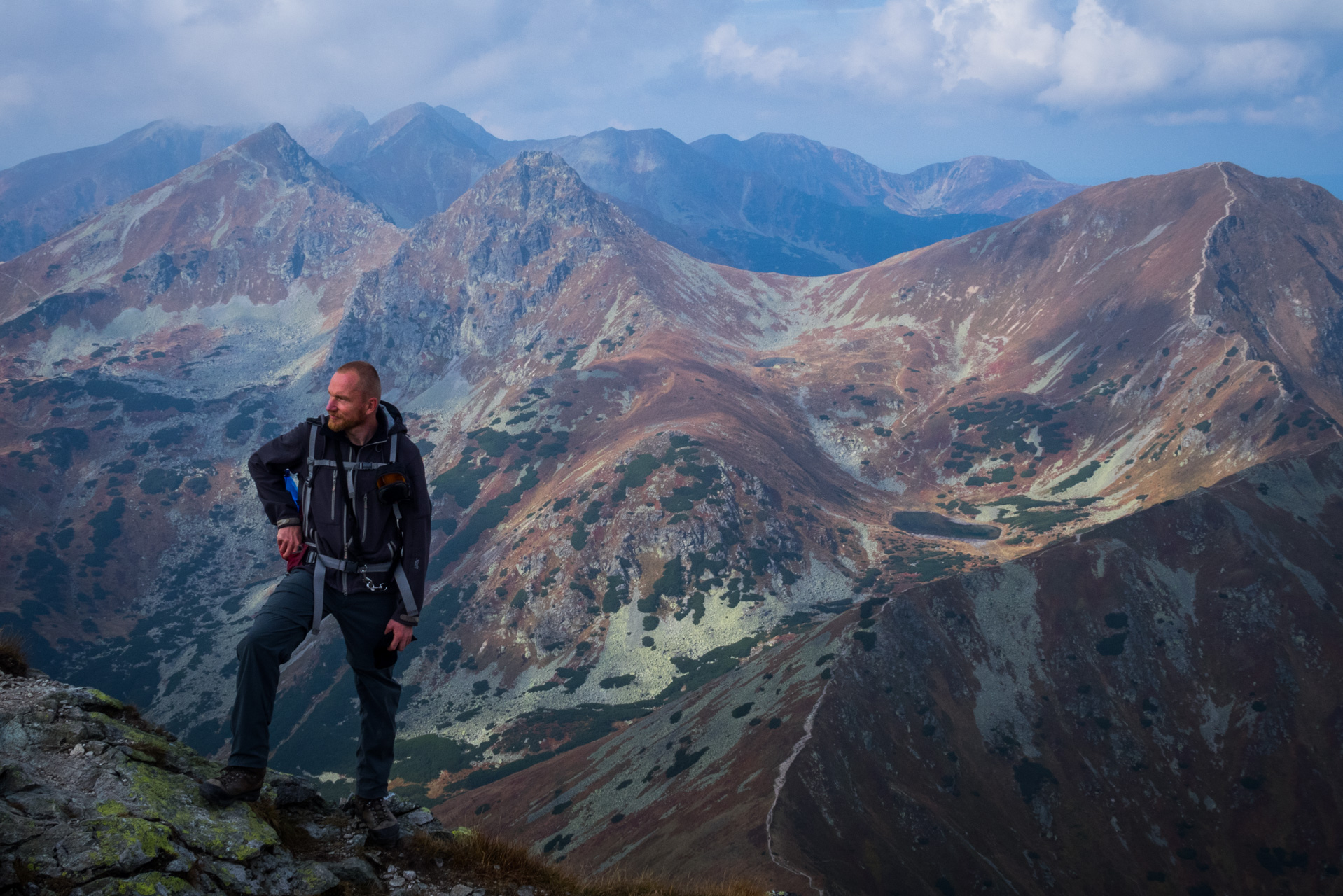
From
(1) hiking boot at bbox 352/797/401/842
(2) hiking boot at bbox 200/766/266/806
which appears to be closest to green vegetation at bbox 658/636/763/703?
(1) hiking boot at bbox 352/797/401/842

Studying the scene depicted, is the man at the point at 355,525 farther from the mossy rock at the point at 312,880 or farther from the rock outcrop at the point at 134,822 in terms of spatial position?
the mossy rock at the point at 312,880

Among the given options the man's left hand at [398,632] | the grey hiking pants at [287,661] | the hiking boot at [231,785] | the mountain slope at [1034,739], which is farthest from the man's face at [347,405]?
the mountain slope at [1034,739]

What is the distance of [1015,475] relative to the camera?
588ft

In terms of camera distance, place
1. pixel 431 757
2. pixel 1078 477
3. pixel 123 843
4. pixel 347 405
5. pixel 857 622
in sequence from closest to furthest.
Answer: pixel 123 843 < pixel 347 405 < pixel 857 622 < pixel 431 757 < pixel 1078 477

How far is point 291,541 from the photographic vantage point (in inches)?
393

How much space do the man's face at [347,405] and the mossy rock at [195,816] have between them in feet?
17.1

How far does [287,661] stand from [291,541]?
1898mm

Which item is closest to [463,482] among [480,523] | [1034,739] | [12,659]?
[480,523]

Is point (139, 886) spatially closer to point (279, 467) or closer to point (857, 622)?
point (279, 467)

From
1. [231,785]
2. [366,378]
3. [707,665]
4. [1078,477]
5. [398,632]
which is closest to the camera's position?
[231,785]

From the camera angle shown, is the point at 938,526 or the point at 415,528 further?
the point at 938,526

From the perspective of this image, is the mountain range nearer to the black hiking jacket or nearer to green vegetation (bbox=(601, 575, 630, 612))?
green vegetation (bbox=(601, 575, 630, 612))

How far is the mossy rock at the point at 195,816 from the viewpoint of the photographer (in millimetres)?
8711

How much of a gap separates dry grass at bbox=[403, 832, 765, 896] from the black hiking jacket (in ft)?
12.2
